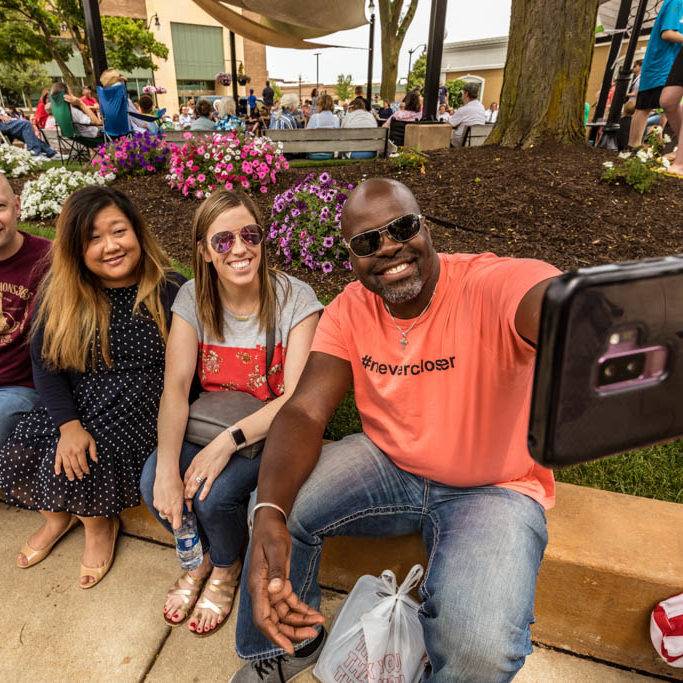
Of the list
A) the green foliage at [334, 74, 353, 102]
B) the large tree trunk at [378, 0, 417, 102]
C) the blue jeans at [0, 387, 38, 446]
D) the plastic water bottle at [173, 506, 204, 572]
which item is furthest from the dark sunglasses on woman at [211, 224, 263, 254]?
the green foliage at [334, 74, 353, 102]

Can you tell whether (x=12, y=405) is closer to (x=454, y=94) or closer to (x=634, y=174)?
(x=634, y=174)

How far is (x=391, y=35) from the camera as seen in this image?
66.7ft

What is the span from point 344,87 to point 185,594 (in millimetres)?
67818

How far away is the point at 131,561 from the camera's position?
242 cm

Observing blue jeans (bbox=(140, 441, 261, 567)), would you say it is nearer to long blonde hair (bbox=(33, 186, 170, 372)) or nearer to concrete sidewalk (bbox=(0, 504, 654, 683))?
concrete sidewalk (bbox=(0, 504, 654, 683))

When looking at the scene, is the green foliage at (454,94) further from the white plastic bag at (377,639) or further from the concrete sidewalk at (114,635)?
the white plastic bag at (377,639)

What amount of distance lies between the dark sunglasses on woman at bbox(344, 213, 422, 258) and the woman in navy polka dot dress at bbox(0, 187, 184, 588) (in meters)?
1.15

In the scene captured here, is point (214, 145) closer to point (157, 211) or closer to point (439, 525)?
point (157, 211)

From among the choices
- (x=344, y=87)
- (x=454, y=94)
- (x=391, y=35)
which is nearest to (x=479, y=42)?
(x=454, y=94)

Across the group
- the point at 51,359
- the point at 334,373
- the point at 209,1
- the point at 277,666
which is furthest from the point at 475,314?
the point at 209,1

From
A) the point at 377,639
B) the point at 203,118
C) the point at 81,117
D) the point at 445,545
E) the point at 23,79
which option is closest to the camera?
the point at 445,545

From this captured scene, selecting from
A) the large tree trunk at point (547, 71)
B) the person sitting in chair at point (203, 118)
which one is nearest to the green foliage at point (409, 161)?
the large tree trunk at point (547, 71)

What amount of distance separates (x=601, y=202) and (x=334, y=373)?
13.4 ft

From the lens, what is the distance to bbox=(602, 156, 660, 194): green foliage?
4848 millimetres
